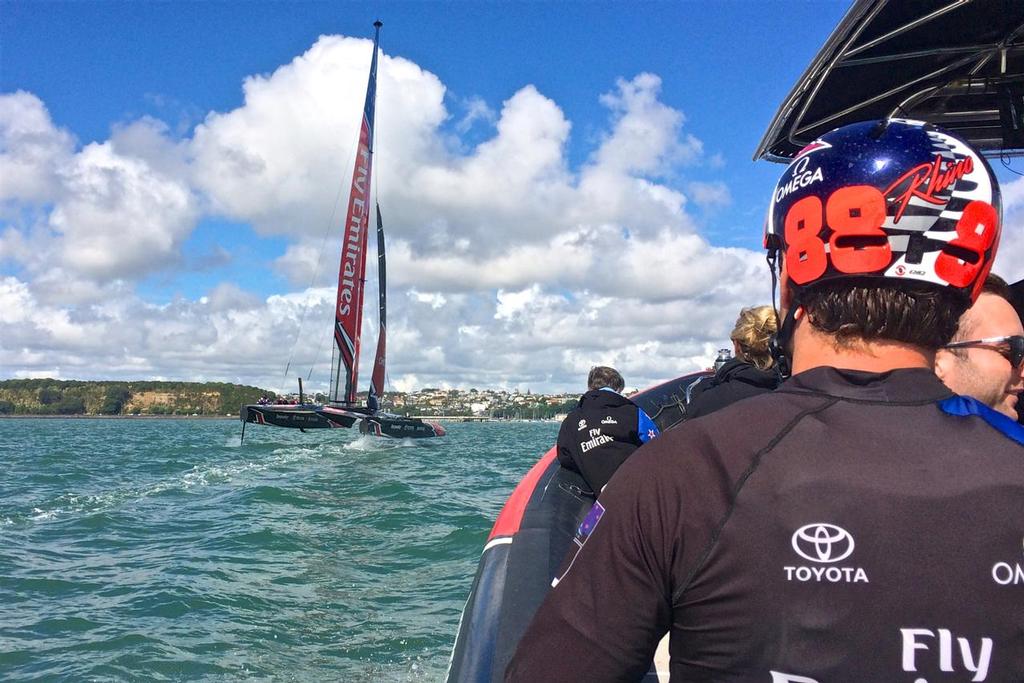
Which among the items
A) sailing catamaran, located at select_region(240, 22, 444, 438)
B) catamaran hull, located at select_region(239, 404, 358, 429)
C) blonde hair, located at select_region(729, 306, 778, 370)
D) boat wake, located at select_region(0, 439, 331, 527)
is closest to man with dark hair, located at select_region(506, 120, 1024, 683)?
blonde hair, located at select_region(729, 306, 778, 370)

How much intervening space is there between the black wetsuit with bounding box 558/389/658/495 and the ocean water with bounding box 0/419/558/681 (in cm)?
211

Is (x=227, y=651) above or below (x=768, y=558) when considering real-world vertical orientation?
below

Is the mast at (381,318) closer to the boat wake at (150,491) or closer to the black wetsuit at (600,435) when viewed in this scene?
the boat wake at (150,491)

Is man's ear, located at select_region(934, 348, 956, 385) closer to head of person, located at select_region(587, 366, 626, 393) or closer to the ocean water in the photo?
head of person, located at select_region(587, 366, 626, 393)

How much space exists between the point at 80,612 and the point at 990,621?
655 cm

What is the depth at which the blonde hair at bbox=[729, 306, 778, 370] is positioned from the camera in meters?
3.29

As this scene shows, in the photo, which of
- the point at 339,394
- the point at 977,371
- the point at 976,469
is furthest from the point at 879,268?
the point at 339,394

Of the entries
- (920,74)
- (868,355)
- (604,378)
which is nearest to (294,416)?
(604,378)

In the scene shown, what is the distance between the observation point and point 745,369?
3.15 m

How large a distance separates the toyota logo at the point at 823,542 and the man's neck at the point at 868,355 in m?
0.26

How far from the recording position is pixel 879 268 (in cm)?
99

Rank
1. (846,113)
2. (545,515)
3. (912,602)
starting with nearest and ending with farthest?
(912,602)
(545,515)
(846,113)

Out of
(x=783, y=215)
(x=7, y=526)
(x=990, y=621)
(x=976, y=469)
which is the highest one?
(x=783, y=215)

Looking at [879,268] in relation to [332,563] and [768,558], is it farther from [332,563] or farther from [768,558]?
[332,563]
